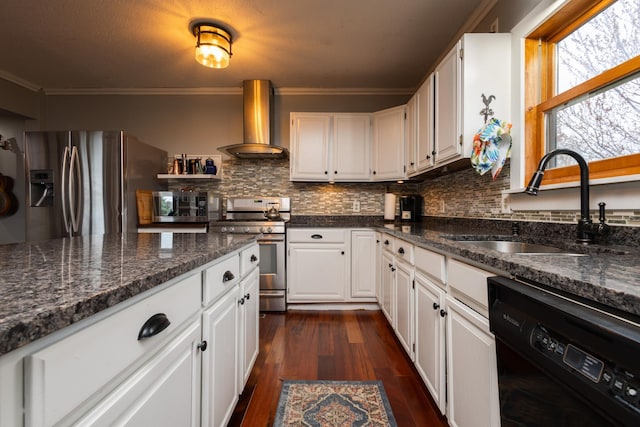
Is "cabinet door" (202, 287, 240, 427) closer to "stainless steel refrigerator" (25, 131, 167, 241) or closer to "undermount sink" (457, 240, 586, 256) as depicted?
"undermount sink" (457, 240, 586, 256)

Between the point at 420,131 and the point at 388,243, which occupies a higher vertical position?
the point at 420,131

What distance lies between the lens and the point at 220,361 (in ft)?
3.69

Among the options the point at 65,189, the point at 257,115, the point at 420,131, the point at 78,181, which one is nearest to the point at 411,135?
the point at 420,131

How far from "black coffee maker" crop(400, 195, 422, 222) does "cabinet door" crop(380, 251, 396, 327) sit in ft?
2.60

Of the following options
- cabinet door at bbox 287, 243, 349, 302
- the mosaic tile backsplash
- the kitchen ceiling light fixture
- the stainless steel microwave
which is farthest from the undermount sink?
the stainless steel microwave

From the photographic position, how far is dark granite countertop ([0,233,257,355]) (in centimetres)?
37

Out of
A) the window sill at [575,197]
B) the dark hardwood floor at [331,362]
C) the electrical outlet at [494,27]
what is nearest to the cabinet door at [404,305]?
the dark hardwood floor at [331,362]

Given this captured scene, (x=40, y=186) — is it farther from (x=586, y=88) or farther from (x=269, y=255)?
(x=586, y=88)

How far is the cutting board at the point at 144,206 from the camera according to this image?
118 inches

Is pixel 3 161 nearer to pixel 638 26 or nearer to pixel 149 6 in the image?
pixel 149 6

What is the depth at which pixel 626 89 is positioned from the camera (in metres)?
1.17

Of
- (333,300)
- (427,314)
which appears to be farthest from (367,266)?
(427,314)

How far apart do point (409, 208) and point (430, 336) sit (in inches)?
78.6

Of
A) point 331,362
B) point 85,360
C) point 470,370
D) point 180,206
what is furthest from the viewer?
point 180,206
